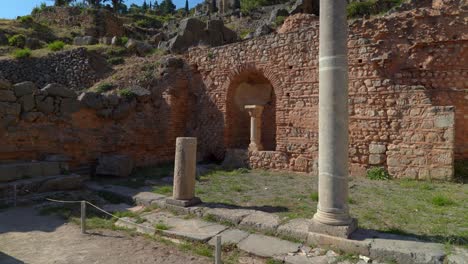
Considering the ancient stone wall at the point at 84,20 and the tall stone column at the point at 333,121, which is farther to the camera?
the ancient stone wall at the point at 84,20

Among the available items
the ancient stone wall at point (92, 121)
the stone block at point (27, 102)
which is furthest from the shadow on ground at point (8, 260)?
the stone block at point (27, 102)

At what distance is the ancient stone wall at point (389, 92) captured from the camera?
8.99 metres

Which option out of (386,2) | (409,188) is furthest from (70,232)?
(386,2)

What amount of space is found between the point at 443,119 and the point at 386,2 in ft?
79.3

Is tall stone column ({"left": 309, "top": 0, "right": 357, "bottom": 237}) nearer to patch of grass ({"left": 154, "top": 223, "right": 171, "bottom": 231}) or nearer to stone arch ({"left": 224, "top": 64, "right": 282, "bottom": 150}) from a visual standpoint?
patch of grass ({"left": 154, "top": 223, "right": 171, "bottom": 231})

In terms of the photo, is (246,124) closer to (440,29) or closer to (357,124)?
(357,124)

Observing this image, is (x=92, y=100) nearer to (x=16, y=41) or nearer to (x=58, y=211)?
(x=58, y=211)

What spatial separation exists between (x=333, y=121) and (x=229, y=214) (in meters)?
2.53

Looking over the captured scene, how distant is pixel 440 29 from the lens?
31.7ft

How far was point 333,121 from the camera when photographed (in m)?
5.09

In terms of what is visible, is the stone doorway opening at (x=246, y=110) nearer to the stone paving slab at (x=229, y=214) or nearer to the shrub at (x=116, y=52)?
the stone paving slab at (x=229, y=214)

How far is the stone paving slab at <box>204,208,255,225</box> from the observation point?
593cm

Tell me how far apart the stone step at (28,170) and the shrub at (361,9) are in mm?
24713

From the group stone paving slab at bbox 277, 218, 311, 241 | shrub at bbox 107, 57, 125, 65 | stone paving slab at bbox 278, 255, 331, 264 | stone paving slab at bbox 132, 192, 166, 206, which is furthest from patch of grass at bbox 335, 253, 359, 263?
shrub at bbox 107, 57, 125, 65
